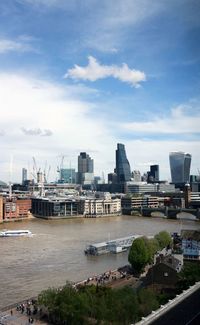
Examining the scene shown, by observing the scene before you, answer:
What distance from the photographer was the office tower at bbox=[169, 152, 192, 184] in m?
96.5

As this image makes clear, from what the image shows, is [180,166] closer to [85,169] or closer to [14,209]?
[85,169]

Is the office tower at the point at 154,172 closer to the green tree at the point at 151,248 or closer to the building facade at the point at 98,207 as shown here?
the building facade at the point at 98,207

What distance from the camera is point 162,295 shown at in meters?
11.2

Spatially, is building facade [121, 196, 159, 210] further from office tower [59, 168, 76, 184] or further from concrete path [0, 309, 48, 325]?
office tower [59, 168, 76, 184]

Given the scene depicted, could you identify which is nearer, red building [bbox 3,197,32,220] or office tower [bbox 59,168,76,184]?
red building [bbox 3,197,32,220]

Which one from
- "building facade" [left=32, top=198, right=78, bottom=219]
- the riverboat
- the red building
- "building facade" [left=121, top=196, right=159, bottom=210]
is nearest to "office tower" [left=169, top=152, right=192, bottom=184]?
"building facade" [left=121, top=196, right=159, bottom=210]

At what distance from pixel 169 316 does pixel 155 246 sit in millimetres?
8877

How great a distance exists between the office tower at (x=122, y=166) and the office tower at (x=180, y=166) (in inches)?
384

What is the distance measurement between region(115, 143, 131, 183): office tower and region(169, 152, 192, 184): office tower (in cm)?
976

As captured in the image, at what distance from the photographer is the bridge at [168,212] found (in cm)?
4197

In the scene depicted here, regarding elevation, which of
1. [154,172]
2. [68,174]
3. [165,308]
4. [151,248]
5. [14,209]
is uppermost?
[68,174]

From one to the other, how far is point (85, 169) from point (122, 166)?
2058cm

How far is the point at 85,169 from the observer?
4611 inches

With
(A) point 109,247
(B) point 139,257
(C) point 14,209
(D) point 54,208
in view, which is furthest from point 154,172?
(B) point 139,257
